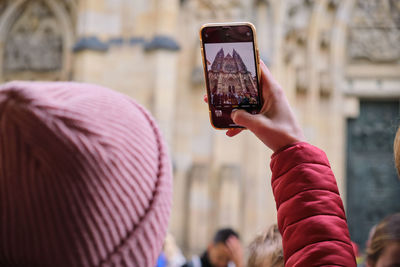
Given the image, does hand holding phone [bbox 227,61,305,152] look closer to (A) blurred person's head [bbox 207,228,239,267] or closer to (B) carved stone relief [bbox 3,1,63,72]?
(A) blurred person's head [bbox 207,228,239,267]

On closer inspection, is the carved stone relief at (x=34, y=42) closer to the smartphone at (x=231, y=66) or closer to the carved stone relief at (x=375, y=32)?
the carved stone relief at (x=375, y=32)

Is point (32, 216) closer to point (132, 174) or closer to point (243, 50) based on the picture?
point (132, 174)

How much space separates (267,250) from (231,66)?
739 mm

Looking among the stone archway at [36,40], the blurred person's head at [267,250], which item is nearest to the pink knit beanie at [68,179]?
the blurred person's head at [267,250]

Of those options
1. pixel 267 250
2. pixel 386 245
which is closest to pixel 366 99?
pixel 267 250

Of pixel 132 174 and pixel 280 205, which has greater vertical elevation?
pixel 132 174

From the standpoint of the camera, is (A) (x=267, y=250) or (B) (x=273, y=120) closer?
(B) (x=273, y=120)

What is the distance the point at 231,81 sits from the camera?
130cm

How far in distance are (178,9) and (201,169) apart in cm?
197

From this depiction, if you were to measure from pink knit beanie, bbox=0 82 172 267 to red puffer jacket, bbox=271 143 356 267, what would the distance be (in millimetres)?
394

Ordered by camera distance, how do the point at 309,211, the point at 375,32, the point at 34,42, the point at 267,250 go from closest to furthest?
the point at 309,211
the point at 267,250
the point at 34,42
the point at 375,32

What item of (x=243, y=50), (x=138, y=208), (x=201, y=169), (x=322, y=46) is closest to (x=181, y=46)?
(x=201, y=169)

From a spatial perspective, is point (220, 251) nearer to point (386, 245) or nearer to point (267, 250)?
point (267, 250)

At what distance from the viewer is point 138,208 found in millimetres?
827
